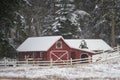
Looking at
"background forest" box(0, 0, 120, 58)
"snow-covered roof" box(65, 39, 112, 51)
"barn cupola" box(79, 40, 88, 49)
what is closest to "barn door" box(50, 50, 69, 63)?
"barn cupola" box(79, 40, 88, 49)

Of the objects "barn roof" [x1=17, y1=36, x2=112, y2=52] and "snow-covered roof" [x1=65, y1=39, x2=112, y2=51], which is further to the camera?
"snow-covered roof" [x1=65, y1=39, x2=112, y2=51]

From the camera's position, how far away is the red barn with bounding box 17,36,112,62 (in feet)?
176

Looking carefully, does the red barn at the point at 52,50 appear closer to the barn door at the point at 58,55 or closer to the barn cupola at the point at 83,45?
the barn door at the point at 58,55

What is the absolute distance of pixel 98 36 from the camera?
7581 cm

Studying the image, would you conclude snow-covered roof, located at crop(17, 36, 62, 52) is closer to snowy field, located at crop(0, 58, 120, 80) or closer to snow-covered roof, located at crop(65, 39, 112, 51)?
snow-covered roof, located at crop(65, 39, 112, 51)

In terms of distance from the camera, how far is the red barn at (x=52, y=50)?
53562 mm

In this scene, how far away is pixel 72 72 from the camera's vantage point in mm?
41625

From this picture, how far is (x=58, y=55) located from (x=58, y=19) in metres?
15.4

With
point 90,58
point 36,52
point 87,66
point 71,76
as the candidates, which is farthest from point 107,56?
point 71,76

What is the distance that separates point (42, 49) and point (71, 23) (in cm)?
1650

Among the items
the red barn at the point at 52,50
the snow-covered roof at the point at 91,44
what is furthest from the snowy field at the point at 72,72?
the snow-covered roof at the point at 91,44

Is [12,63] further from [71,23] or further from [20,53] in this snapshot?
[71,23]

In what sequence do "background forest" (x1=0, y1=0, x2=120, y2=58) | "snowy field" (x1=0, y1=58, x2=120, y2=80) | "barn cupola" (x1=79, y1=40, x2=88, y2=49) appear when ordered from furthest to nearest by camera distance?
"barn cupola" (x1=79, y1=40, x2=88, y2=49)
"background forest" (x1=0, y1=0, x2=120, y2=58)
"snowy field" (x1=0, y1=58, x2=120, y2=80)

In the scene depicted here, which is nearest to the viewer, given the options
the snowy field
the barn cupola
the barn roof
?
the snowy field
